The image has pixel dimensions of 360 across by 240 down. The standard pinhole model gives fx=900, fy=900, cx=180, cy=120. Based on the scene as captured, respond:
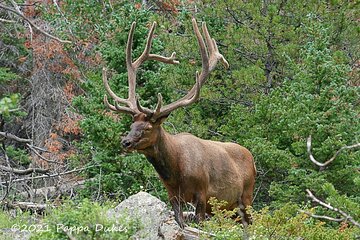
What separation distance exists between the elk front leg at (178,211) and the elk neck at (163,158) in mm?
245

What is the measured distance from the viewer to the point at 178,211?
9.69 m

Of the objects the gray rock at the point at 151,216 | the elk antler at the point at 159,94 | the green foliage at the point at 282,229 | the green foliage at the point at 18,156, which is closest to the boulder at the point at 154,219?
the gray rock at the point at 151,216

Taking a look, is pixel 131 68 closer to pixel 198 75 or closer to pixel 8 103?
pixel 198 75

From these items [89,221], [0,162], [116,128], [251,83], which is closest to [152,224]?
[89,221]

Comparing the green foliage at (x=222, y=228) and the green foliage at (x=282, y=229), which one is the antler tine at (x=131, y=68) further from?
the green foliage at (x=282, y=229)

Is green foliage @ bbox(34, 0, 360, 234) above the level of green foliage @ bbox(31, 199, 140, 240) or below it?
below

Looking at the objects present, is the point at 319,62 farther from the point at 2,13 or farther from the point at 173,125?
the point at 2,13

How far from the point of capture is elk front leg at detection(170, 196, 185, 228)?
9325mm

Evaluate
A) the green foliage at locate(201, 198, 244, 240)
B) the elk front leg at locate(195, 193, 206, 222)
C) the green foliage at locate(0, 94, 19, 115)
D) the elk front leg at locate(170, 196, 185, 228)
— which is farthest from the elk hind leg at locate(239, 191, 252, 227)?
the green foliage at locate(0, 94, 19, 115)

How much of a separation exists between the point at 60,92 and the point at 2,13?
2.09m

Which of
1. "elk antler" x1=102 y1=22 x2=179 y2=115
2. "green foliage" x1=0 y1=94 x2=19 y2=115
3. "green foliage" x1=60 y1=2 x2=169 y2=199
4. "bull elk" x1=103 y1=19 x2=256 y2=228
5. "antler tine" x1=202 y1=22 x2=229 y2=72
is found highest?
"green foliage" x1=0 y1=94 x2=19 y2=115

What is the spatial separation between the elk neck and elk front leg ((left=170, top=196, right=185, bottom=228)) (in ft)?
0.80

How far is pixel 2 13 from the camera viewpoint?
1897 centimetres

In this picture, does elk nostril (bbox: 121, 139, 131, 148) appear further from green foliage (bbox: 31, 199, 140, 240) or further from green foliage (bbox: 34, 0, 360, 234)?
green foliage (bbox: 31, 199, 140, 240)
